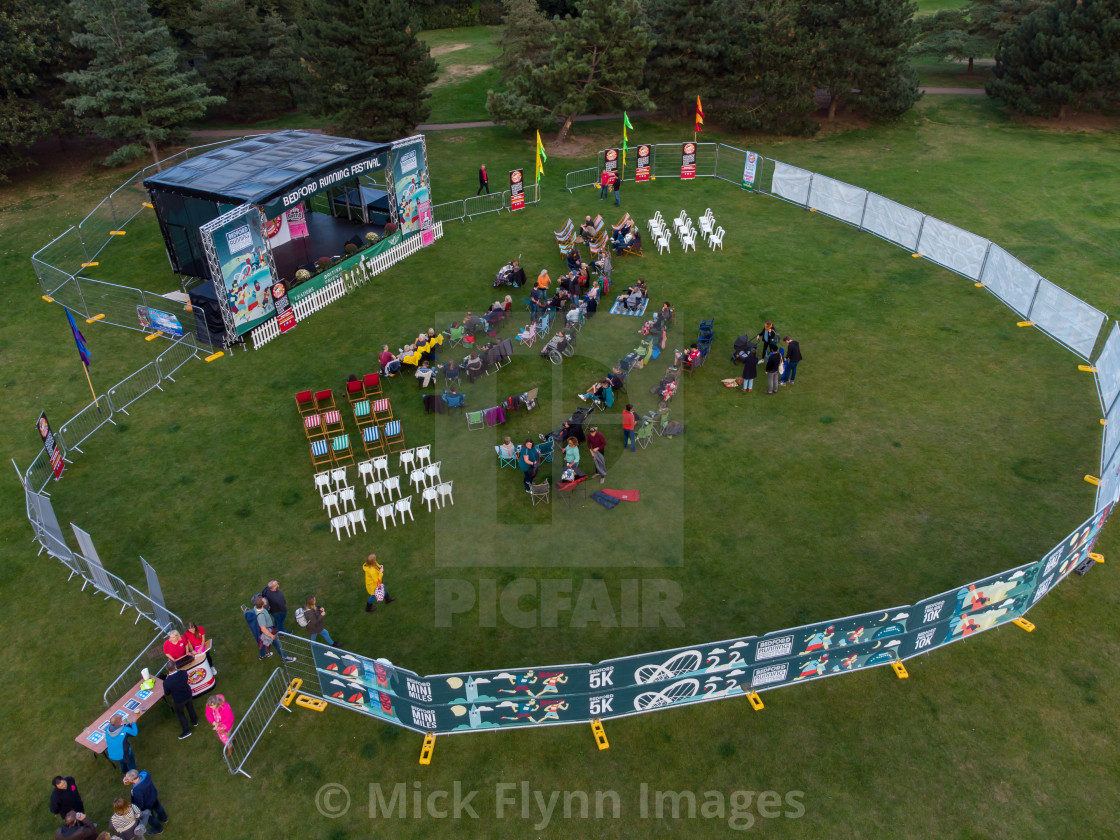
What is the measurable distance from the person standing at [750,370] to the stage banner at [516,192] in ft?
48.9

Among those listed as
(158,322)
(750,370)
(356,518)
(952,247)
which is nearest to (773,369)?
(750,370)

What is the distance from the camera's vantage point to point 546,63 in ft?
139

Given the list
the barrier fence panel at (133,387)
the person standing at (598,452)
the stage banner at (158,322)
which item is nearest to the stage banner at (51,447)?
the barrier fence panel at (133,387)

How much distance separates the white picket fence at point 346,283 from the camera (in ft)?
81.9

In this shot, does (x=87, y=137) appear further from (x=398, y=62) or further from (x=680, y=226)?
(x=680, y=226)

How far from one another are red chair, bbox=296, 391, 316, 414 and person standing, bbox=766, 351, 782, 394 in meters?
12.2

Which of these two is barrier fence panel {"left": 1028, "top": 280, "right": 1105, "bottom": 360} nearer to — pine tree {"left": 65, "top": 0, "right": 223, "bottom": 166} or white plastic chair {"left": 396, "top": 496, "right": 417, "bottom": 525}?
white plastic chair {"left": 396, "top": 496, "right": 417, "bottom": 525}

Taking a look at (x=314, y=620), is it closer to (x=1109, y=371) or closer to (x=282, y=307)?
(x=282, y=307)

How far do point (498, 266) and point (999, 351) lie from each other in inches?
649

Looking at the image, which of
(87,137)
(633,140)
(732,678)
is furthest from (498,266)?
(87,137)

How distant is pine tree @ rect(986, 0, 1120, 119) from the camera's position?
37.8 m

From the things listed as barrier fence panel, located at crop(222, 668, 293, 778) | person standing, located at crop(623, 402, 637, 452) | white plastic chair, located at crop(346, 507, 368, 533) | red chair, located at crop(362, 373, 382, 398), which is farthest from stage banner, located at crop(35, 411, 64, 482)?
person standing, located at crop(623, 402, 637, 452)

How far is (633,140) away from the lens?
41.4 meters

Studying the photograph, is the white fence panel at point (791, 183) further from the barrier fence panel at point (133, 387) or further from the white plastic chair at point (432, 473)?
the barrier fence panel at point (133, 387)
